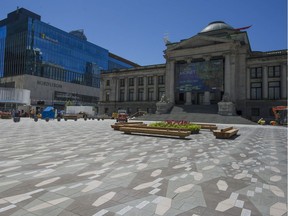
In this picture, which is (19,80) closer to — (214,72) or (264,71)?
(214,72)

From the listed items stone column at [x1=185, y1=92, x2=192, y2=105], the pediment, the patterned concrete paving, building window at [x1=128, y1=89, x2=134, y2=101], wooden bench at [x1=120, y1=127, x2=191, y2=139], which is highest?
the pediment

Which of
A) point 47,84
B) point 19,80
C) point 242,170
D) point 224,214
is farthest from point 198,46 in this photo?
point 19,80

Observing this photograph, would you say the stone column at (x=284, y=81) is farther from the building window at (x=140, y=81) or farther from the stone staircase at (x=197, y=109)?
the building window at (x=140, y=81)

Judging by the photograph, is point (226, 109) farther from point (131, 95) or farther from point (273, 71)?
point (131, 95)

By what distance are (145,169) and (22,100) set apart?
189ft

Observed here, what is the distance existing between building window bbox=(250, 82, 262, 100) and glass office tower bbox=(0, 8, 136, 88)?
71.5 m

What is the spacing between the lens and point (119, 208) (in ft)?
13.7

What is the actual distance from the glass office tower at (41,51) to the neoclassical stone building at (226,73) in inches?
1958

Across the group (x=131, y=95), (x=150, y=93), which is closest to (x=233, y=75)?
(x=150, y=93)

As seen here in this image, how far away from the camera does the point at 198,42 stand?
179 ft

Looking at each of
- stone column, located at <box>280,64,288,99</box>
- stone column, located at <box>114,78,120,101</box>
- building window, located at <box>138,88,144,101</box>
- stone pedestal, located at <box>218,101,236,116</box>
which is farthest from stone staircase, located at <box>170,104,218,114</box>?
stone column, located at <box>114,78,120,101</box>

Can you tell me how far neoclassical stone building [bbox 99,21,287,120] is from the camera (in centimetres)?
4878

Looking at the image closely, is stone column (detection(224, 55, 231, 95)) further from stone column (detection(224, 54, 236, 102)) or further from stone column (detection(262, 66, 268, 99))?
stone column (detection(262, 66, 268, 99))

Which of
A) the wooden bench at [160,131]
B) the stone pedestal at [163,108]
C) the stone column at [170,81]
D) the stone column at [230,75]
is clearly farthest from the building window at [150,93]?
the wooden bench at [160,131]
